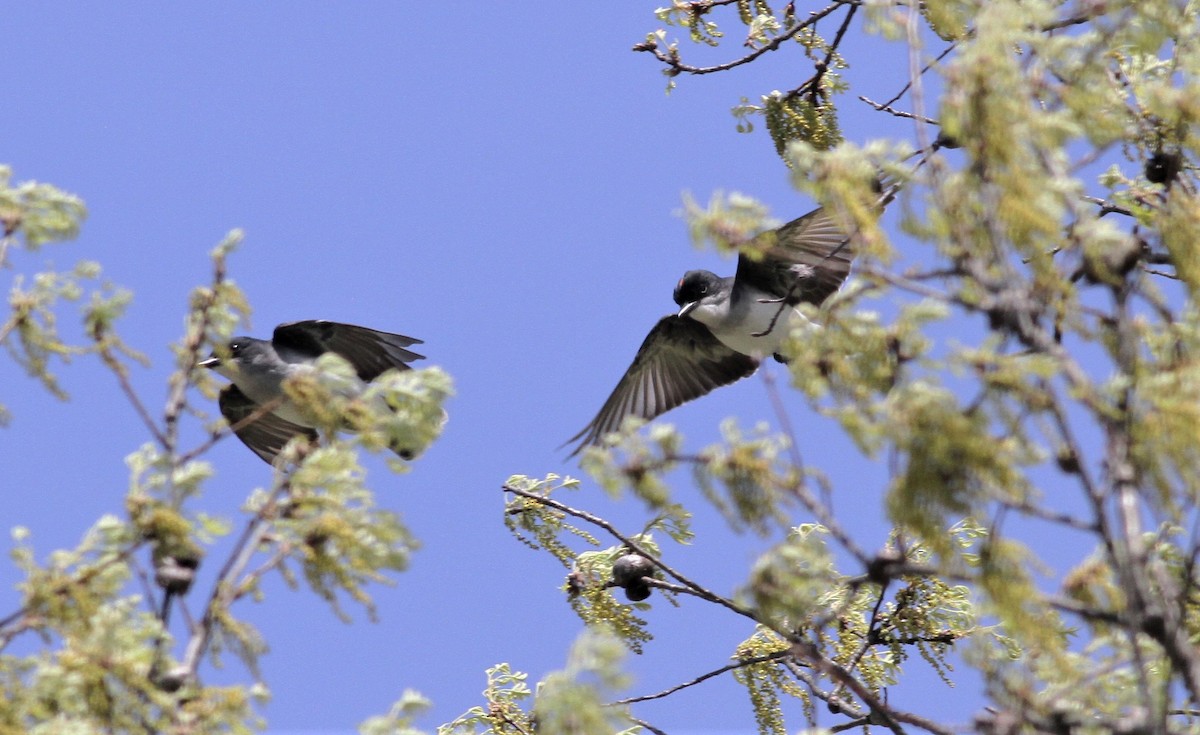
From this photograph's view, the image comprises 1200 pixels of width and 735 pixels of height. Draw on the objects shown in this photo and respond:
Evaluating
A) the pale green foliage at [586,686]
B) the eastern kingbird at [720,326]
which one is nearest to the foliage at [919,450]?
the pale green foliage at [586,686]

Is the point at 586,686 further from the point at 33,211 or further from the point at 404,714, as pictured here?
the point at 33,211

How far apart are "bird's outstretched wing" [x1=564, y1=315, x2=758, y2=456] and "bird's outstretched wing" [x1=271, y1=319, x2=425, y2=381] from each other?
144cm

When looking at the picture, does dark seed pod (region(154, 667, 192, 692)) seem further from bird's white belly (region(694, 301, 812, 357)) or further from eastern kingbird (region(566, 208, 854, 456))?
bird's white belly (region(694, 301, 812, 357))

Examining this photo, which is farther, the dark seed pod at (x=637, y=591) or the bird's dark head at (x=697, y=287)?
the bird's dark head at (x=697, y=287)

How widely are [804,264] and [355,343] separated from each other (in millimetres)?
2604

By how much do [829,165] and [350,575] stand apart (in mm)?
1510

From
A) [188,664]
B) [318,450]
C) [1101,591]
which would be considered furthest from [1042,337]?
[188,664]

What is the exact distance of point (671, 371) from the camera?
30.2 ft

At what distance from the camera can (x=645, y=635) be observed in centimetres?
557

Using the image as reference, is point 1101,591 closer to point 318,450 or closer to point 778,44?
point 318,450

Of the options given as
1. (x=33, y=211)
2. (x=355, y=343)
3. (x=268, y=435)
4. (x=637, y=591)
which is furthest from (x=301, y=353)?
(x=33, y=211)

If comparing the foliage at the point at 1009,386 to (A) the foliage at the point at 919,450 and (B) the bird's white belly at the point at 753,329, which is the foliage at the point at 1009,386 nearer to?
(A) the foliage at the point at 919,450

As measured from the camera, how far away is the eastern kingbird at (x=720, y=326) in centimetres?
778

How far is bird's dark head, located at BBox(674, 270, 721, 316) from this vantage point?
28.1 ft
